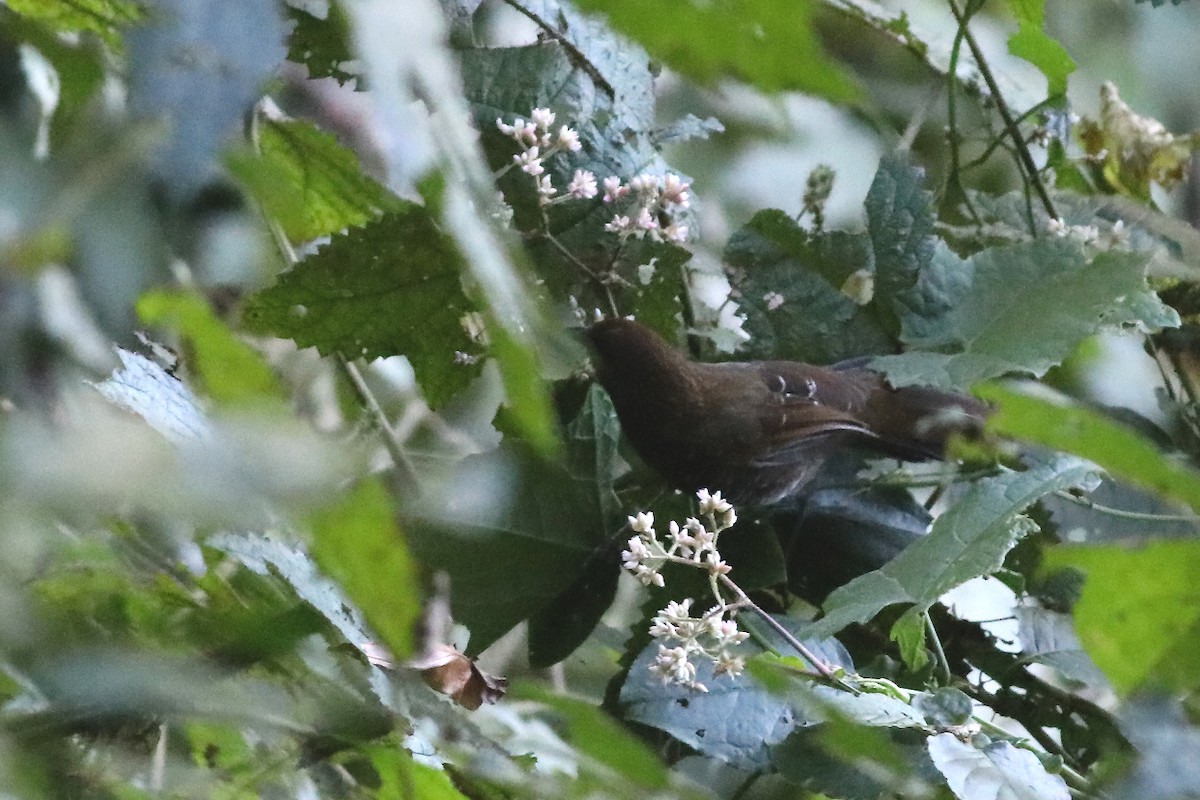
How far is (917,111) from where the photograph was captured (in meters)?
1.61

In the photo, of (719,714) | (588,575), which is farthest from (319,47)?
(719,714)

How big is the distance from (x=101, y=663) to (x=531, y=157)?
81cm

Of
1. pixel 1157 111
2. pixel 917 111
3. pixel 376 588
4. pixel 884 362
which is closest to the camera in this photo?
pixel 376 588

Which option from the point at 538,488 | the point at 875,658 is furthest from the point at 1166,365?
the point at 538,488

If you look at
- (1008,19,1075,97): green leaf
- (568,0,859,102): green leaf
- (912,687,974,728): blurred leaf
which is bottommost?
(912,687,974,728): blurred leaf

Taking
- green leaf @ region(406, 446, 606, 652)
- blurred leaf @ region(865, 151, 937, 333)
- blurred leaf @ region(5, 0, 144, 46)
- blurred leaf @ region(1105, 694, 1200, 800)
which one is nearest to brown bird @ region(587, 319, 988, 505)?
blurred leaf @ region(865, 151, 937, 333)

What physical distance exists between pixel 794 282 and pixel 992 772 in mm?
709

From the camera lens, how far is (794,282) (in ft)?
4.41

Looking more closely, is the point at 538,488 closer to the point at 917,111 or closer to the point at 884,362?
the point at 884,362

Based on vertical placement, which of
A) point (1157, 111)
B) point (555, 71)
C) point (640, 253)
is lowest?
point (640, 253)

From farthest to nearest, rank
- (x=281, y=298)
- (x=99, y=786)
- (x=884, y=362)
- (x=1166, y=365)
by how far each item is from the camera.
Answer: (x=1166, y=365) → (x=884, y=362) → (x=281, y=298) → (x=99, y=786)

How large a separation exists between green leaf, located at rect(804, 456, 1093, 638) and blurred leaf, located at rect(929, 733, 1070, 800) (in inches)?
5.7

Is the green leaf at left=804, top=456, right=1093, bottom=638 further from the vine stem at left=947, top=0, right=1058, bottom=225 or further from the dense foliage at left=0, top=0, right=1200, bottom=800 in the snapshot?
the vine stem at left=947, top=0, right=1058, bottom=225

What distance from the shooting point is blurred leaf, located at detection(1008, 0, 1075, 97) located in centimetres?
123
